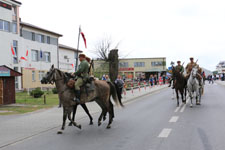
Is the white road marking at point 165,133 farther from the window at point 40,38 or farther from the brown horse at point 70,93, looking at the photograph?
the window at point 40,38

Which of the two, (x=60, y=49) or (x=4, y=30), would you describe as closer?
(x=4, y=30)

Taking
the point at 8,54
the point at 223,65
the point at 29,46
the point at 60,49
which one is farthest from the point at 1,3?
the point at 223,65

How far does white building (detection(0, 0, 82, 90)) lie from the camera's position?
109ft

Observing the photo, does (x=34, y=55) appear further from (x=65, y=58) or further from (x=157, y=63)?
(x=157, y=63)

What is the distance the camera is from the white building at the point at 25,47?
33219 millimetres

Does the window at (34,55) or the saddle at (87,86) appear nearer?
the saddle at (87,86)

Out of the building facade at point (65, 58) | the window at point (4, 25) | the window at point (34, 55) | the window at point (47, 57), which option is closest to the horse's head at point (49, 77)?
the window at point (4, 25)

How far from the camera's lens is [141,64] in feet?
299

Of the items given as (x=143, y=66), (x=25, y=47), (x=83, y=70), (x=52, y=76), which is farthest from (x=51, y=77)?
(x=143, y=66)

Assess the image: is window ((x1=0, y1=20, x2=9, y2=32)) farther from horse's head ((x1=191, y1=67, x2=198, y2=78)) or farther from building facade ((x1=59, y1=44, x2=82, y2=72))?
horse's head ((x1=191, y1=67, x2=198, y2=78))

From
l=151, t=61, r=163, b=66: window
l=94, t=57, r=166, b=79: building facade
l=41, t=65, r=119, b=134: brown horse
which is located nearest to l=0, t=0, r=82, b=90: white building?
l=41, t=65, r=119, b=134: brown horse

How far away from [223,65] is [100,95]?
8103 inches

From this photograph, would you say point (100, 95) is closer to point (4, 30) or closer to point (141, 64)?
point (4, 30)

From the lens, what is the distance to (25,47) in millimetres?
39375
